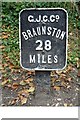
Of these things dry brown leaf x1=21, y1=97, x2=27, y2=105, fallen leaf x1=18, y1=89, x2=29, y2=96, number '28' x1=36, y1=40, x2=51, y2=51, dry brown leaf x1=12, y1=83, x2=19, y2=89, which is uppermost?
number '28' x1=36, y1=40, x2=51, y2=51

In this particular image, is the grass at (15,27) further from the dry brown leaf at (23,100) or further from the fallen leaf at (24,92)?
the dry brown leaf at (23,100)

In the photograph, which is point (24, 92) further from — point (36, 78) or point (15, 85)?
point (36, 78)

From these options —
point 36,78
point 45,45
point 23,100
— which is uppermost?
point 45,45

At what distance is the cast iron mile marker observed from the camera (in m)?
1.31

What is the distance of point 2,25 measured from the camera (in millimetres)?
2756

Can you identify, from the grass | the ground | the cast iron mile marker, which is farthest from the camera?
the grass

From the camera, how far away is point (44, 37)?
4.36ft

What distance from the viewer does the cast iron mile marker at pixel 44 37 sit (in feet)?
4.30

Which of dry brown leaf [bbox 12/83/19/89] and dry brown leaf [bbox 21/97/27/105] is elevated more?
dry brown leaf [bbox 12/83/19/89]

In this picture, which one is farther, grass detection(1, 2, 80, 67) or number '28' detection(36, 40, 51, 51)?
grass detection(1, 2, 80, 67)

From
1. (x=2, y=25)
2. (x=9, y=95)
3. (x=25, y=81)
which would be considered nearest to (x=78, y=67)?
(x=25, y=81)

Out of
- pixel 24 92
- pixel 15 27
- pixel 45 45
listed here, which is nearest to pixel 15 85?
pixel 24 92

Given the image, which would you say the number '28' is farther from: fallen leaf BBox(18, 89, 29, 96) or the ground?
fallen leaf BBox(18, 89, 29, 96)

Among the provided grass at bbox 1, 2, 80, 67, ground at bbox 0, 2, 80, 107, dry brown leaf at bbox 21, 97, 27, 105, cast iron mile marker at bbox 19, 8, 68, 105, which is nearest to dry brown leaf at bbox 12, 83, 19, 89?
ground at bbox 0, 2, 80, 107
